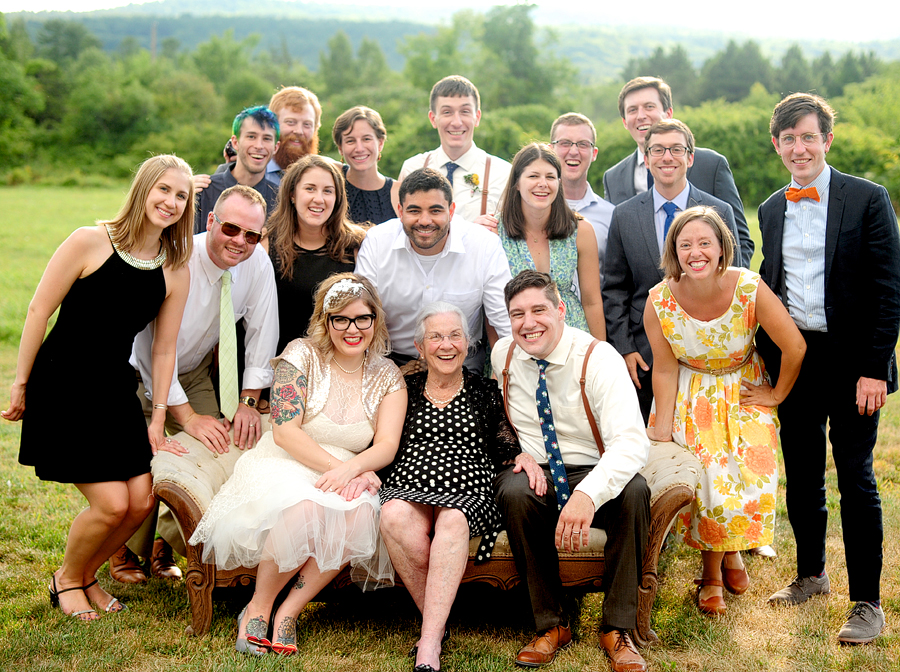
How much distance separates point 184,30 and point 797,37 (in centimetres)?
9798

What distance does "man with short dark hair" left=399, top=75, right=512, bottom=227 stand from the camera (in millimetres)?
5422

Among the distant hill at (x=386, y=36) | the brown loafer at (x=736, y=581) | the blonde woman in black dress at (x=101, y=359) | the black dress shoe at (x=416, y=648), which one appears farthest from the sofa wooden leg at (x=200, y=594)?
the distant hill at (x=386, y=36)

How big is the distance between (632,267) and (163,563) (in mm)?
3322

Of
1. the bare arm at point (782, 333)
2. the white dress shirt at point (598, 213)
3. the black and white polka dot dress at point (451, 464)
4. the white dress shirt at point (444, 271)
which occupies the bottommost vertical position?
the black and white polka dot dress at point (451, 464)

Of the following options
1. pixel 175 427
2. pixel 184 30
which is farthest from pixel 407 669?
pixel 184 30

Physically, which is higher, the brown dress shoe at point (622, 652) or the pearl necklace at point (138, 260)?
the pearl necklace at point (138, 260)

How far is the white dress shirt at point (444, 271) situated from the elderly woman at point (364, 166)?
84 cm

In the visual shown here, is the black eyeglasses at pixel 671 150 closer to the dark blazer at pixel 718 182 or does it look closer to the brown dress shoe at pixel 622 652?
the dark blazer at pixel 718 182

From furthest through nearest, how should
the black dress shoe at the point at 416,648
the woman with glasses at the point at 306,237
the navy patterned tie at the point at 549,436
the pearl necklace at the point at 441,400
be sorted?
the woman with glasses at the point at 306,237 → the pearl necklace at the point at 441,400 → the navy patterned tie at the point at 549,436 → the black dress shoe at the point at 416,648

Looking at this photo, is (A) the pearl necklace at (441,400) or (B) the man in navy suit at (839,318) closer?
(B) the man in navy suit at (839,318)

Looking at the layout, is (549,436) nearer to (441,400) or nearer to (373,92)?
(441,400)

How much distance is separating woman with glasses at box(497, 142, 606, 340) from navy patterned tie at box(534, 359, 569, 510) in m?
0.91

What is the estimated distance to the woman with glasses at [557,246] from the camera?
4.67 metres

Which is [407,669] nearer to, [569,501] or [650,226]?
[569,501]
